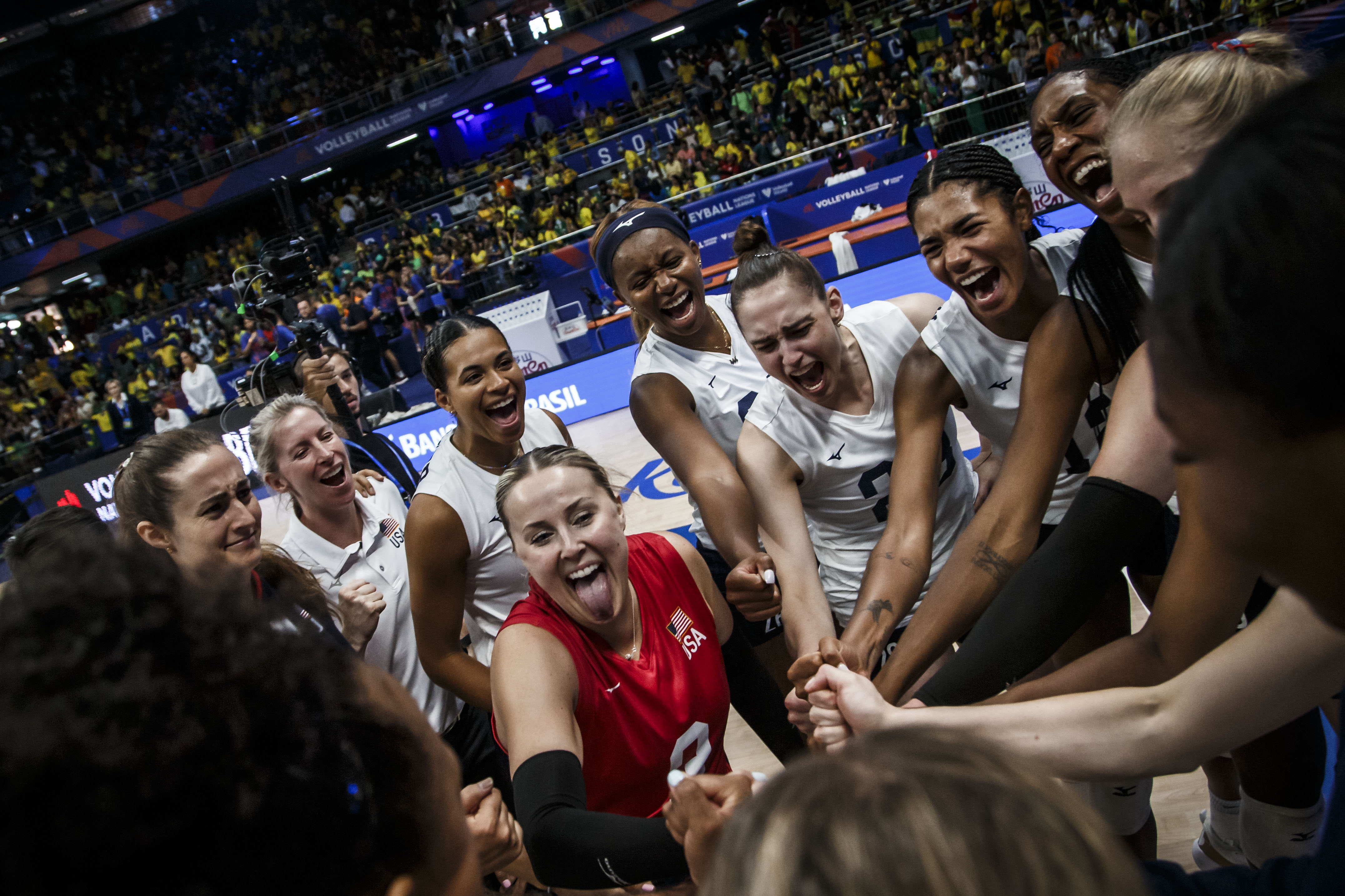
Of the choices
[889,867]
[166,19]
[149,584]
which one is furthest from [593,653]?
[166,19]

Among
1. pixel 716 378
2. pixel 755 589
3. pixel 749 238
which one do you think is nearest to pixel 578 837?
pixel 755 589

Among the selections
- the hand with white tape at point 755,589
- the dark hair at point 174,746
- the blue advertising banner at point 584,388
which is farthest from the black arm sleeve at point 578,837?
the blue advertising banner at point 584,388

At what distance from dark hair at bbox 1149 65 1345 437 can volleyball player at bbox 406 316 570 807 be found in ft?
7.78

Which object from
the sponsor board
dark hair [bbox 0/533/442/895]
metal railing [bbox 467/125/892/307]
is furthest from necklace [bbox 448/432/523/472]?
metal railing [bbox 467/125/892/307]

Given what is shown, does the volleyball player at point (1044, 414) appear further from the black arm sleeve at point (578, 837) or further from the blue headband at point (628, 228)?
the blue headband at point (628, 228)

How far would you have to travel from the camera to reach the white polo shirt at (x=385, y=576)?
9.76ft

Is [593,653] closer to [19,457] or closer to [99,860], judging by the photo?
[99,860]

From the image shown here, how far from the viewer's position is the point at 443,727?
2.99m

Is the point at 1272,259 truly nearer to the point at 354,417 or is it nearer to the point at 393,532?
the point at 393,532

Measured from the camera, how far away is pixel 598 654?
225cm

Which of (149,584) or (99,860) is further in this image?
(149,584)

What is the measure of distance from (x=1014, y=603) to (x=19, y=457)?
18852mm

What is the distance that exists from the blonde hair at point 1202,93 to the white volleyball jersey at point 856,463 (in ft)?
3.55

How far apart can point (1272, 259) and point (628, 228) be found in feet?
9.29
